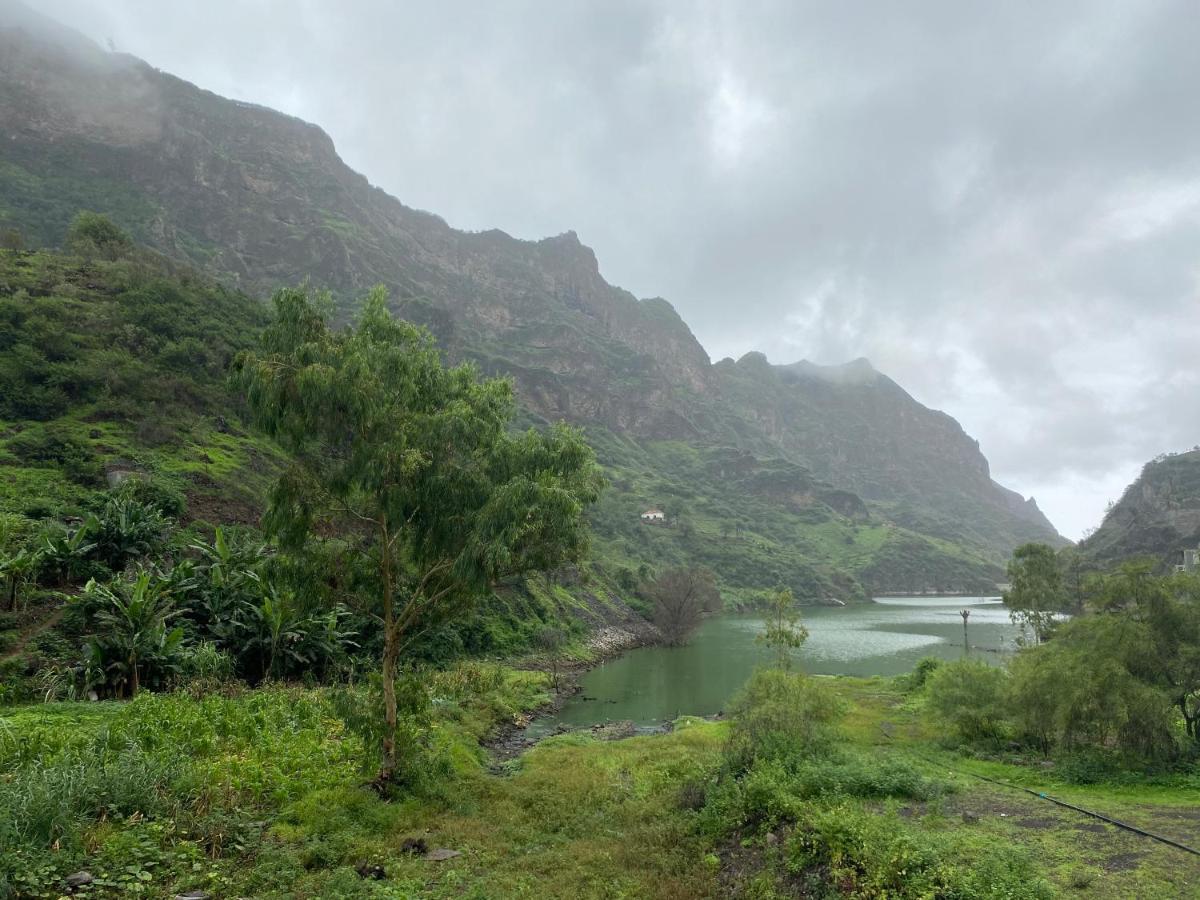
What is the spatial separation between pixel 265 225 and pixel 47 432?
166983 millimetres

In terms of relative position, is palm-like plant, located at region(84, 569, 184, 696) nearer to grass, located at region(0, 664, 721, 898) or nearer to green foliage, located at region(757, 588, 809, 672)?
grass, located at region(0, 664, 721, 898)

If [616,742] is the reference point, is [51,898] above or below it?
above

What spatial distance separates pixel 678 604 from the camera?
65.9 m

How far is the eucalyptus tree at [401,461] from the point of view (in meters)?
12.4

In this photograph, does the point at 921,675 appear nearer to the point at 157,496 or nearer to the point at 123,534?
the point at 123,534

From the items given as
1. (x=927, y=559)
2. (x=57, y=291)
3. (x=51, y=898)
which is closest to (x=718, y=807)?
(x=51, y=898)

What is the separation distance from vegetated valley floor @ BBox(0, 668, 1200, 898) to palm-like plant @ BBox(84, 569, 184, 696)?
245cm

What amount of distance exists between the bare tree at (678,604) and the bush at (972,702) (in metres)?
44.2

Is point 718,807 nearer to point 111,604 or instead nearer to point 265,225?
point 111,604

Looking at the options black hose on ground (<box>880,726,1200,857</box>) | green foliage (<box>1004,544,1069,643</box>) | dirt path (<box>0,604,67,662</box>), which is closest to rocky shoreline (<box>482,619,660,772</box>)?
black hose on ground (<box>880,726,1200,857</box>)

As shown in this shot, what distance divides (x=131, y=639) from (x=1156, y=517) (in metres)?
145

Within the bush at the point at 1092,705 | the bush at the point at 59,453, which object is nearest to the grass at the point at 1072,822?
the bush at the point at 1092,705

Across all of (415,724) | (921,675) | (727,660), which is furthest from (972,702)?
(727,660)

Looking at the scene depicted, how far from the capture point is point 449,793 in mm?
14328
